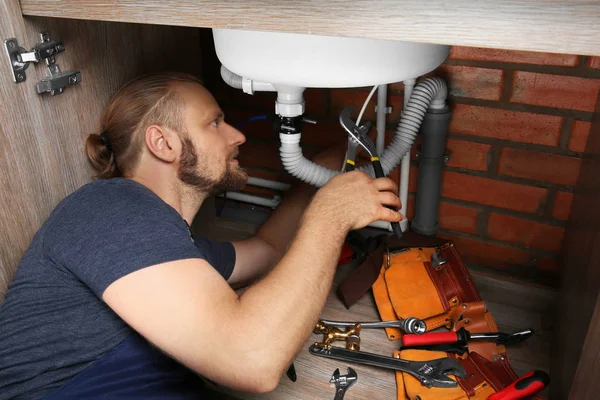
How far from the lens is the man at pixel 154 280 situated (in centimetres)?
67

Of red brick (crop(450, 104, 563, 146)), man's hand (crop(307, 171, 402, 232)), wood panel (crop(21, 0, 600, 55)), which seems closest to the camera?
wood panel (crop(21, 0, 600, 55))

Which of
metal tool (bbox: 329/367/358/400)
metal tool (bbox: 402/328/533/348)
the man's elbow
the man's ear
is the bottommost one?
metal tool (bbox: 329/367/358/400)

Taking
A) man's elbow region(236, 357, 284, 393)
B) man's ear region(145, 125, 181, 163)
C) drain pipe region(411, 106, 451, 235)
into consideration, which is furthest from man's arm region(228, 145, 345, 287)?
man's elbow region(236, 357, 284, 393)

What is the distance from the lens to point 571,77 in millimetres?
947

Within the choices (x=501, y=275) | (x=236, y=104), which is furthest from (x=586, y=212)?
(x=236, y=104)

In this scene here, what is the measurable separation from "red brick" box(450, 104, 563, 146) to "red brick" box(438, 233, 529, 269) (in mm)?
246

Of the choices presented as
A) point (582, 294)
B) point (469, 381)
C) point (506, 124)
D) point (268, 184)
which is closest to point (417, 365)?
point (469, 381)

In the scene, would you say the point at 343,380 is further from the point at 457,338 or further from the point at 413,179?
the point at 413,179

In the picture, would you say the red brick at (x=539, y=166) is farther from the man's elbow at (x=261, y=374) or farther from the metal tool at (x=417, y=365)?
the man's elbow at (x=261, y=374)

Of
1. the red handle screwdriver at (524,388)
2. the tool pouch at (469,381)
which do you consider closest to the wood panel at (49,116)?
the tool pouch at (469,381)

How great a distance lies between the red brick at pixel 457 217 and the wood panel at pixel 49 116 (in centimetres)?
69

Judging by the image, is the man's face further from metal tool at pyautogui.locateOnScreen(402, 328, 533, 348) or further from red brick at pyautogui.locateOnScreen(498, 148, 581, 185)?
red brick at pyautogui.locateOnScreen(498, 148, 581, 185)

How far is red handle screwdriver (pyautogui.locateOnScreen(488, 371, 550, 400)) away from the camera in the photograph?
76cm

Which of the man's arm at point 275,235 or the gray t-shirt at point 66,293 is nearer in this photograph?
the gray t-shirt at point 66,293
